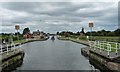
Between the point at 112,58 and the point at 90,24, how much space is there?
1227 cm

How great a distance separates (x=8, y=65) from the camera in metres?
19.4

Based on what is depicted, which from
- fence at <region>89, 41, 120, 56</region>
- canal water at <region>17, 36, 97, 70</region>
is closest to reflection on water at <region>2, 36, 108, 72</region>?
canal water at <region>17, 36, 97, 70</region>

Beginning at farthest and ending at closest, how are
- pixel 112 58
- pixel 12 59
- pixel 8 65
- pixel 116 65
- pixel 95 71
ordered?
pixel 12 59 → pixel 8 65 → pixel 95 71 → pixel 112 58 → pixel 116 65

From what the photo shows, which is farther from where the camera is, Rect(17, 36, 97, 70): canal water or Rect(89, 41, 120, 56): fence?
Rect(17, 36, 97, 70): canal water

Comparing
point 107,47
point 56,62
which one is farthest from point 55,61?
point 107,47

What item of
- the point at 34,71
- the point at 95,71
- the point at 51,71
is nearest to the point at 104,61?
the point at 95,71

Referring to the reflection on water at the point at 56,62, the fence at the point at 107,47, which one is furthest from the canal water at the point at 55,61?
the fence at the point at 107,47

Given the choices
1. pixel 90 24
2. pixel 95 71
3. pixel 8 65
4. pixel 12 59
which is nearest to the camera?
pixel 95 71

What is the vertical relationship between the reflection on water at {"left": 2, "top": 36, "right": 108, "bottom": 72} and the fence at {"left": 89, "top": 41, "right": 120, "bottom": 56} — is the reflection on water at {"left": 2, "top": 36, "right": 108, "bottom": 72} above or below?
below

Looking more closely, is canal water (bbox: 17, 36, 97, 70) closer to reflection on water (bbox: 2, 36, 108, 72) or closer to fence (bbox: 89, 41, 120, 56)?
reflection on water (bbox: 2, 36, 108, 72)

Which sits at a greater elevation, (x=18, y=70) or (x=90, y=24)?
(x=90, y=24)

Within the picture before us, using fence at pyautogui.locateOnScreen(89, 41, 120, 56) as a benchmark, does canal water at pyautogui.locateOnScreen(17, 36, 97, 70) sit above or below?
below

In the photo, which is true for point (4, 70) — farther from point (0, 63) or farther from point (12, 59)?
point (12, 59)

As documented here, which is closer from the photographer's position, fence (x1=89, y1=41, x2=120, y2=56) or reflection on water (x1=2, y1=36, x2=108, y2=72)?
fence (x1=89, y1=41, x2=120, y2=56)
